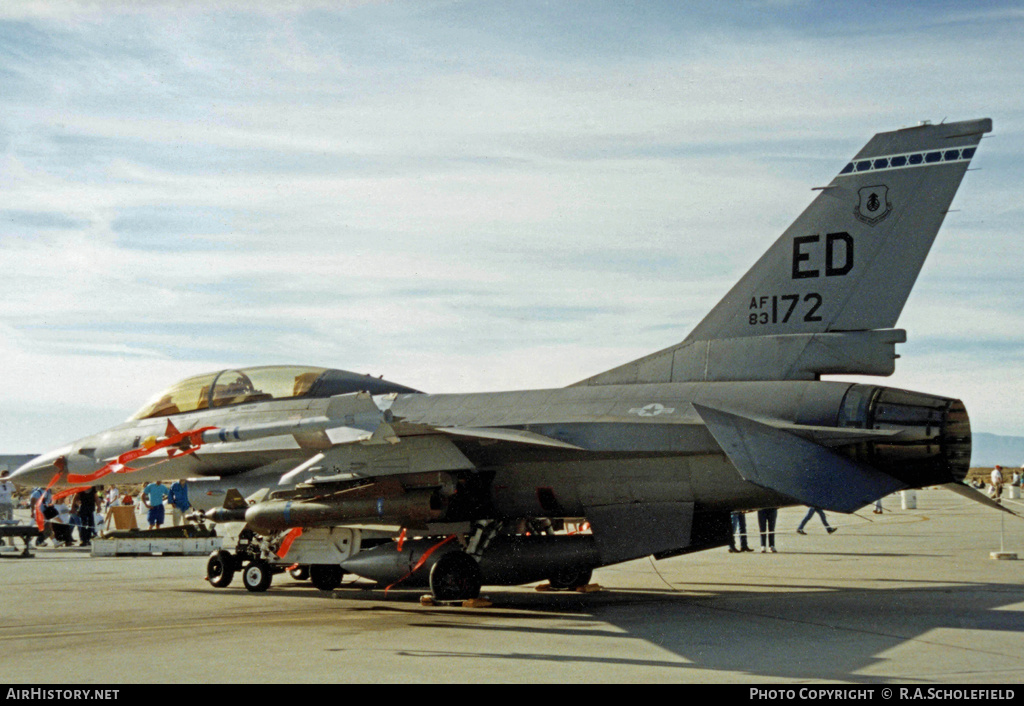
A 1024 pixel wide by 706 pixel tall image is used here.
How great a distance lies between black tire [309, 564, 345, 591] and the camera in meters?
14.0

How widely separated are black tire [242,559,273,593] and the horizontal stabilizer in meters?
6.84

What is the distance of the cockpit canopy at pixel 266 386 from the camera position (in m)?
13.7

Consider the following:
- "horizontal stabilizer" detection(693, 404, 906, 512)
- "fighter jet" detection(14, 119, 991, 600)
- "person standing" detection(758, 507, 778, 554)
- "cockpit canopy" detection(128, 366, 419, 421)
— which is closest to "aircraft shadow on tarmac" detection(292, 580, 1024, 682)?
"fighter jet" detection(14, 119, 991, 600)

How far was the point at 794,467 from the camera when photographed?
31.1 feet

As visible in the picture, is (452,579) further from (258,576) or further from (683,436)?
(258,576)

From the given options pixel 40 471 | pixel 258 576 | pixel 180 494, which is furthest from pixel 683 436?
pixel 40 471

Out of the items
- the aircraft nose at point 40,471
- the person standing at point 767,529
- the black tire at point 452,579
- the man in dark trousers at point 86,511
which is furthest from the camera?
the man in dark trousers at point 86,511

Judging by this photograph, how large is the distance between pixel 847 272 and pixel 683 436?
250 centimetres

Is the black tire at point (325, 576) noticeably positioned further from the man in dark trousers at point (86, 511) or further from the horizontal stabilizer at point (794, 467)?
the man in dark trousers at point (86, 511)

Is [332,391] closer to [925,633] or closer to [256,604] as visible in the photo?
[256,604]

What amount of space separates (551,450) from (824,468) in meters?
3.03

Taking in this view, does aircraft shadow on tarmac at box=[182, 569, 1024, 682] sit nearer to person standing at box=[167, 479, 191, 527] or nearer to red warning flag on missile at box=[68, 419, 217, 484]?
person standing at box=[167, 479, 191, 527]

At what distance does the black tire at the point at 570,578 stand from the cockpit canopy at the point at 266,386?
326 cm

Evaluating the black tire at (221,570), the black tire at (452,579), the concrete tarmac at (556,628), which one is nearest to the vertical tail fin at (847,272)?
the concrete tarmac at (556,628)
